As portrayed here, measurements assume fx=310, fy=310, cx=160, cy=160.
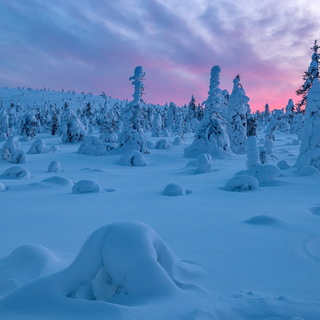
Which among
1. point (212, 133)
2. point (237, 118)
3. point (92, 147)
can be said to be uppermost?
point (237, 118)

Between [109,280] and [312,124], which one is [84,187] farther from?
[312,124]

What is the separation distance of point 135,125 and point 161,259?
20236mm

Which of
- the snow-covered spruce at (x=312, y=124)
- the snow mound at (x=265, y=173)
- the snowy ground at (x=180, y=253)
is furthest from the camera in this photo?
the snow-covered spruce at (x=312, y=124)

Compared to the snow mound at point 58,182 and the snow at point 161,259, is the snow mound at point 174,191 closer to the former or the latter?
the snow at point 161,259

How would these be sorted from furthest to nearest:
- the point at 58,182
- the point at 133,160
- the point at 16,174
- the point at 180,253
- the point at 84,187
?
the point at 133,160
the point at 16,174
the point at 58,182
the point at 84,187
the point at 180,253

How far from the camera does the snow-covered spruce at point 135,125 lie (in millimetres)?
21969

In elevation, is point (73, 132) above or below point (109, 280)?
above

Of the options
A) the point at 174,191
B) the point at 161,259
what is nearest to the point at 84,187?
the point at 174,191

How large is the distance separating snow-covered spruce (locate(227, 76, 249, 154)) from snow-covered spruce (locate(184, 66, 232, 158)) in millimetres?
1859

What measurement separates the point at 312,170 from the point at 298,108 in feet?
44.7

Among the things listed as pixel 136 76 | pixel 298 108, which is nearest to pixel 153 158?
pixel 136 76

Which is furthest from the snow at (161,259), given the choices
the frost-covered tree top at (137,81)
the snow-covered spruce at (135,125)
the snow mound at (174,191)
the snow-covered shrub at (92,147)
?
the frost-covered tree top at (137,81)

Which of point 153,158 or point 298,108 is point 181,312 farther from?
point 298,108

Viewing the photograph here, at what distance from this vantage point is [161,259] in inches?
121
